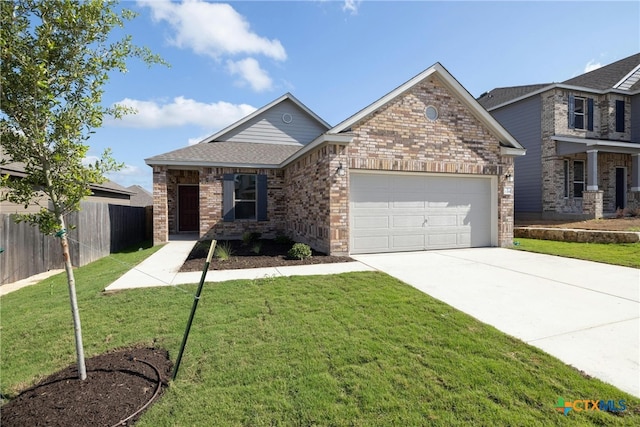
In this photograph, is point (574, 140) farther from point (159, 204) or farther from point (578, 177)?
point (159, 204)

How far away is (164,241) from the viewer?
463 inches

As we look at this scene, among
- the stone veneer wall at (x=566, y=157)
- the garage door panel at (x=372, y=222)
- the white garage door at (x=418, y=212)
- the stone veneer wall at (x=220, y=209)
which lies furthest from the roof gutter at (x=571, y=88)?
the stone veneer wall at (x=220, y=209)

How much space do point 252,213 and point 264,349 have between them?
966cm

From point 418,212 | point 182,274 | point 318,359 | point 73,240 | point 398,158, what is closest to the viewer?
point 318,359

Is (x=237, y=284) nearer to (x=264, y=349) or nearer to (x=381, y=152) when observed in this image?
(x=264, y=349)

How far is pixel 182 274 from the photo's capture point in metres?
6.72

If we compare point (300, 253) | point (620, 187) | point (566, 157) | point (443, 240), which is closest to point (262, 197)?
point (300, 253)

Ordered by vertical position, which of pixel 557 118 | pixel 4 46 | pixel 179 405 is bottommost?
pixel 179 405

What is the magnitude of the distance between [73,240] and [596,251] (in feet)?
42.7

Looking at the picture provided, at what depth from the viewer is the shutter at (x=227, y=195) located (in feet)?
39.8

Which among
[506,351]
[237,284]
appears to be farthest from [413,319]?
[237,284]

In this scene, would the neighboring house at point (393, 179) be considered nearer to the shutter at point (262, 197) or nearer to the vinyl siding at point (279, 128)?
the shutter at point (262, 197)

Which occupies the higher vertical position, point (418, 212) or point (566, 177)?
point (566, 177)

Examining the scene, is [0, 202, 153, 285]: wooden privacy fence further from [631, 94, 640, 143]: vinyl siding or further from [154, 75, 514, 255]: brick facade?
[631, 94, 640, 143]: vinyl siding
